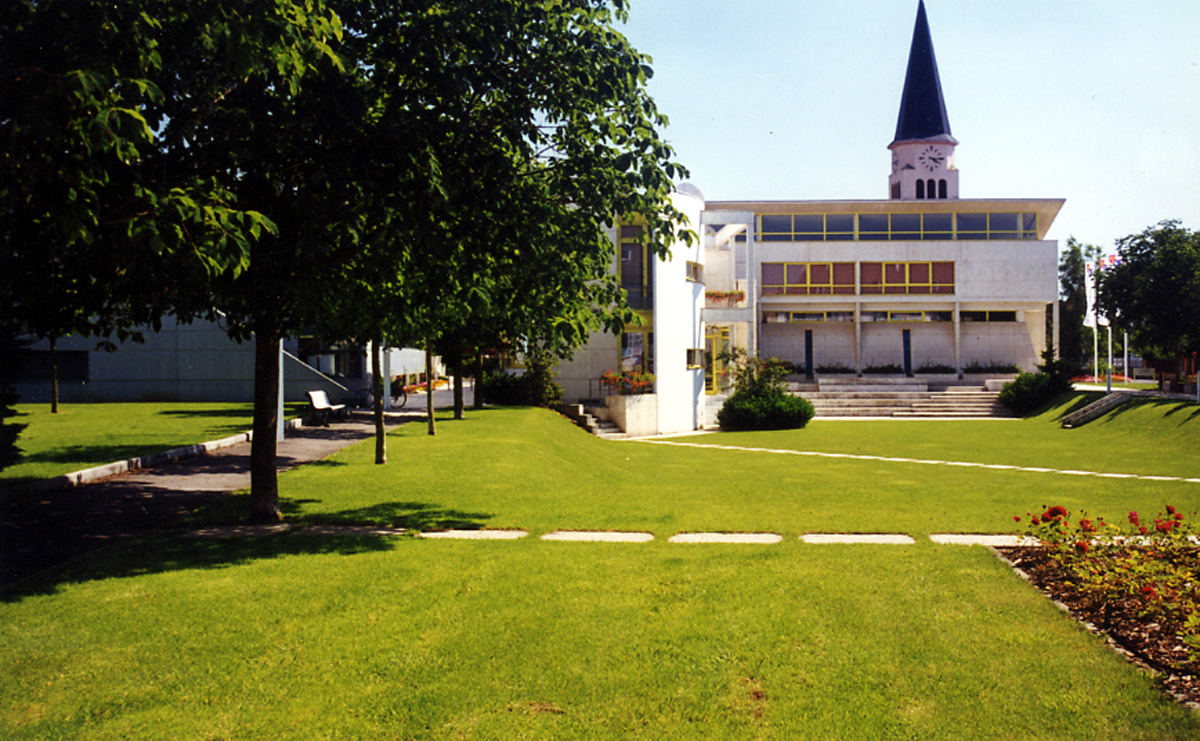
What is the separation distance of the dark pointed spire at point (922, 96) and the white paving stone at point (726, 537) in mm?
66972

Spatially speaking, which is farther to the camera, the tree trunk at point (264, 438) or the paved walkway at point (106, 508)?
the tree trunk at point (264, 438)

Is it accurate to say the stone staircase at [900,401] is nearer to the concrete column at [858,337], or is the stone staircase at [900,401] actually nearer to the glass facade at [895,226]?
the concrete column at [858,337]

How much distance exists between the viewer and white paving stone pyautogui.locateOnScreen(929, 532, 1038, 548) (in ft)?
26.8

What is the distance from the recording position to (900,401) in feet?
133

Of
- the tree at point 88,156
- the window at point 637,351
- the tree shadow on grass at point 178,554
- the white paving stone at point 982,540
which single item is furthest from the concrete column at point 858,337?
the tree at point 88,156

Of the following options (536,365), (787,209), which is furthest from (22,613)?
(787,209)

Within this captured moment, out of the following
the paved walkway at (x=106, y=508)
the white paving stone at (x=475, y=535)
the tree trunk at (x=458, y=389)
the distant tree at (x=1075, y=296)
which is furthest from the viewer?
the distant tree at (x=1075, y=296)

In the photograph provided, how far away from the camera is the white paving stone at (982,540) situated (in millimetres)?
8172

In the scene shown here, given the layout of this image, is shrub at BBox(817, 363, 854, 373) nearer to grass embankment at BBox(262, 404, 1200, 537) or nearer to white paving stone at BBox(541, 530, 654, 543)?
grass embankment at BBox(262, 404, 1200, 537)

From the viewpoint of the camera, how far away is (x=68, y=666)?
4.94 meters

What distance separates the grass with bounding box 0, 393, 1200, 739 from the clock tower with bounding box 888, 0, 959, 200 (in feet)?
214

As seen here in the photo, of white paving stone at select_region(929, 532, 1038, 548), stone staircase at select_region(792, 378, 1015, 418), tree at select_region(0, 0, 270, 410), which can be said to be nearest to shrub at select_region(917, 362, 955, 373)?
stone staircase at select_region(792, 378, 1015, 418)

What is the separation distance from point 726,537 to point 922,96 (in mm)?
69992

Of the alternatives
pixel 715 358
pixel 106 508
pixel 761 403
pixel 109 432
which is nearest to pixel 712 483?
pixel 106 508
